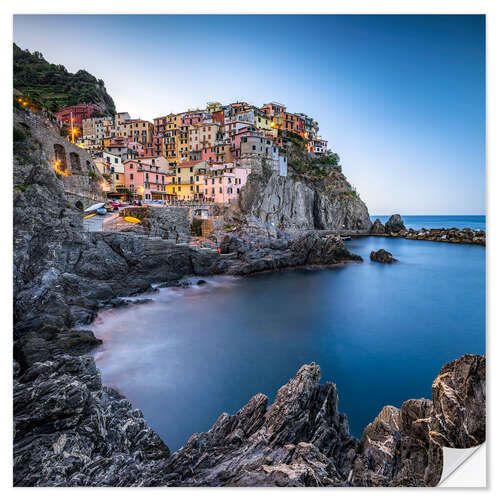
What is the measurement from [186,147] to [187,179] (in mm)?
6627

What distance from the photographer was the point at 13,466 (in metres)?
2.41

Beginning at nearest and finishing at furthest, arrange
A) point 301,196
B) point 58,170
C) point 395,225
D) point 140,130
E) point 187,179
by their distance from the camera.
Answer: point 58,170 < point 187,179 < point 301,196 < point 140,130 < point 395,225

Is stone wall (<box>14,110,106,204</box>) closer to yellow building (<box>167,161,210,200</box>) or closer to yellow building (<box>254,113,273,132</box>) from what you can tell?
yellow building (<box>167,161,210,200</box>)

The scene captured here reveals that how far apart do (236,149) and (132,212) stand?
13.7 meters

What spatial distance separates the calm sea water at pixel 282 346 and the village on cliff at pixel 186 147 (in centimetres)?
1242

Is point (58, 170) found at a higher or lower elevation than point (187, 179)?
lower

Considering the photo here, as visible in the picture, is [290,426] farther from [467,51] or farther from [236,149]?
[236,149]

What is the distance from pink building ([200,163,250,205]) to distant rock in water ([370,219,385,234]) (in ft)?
65.0

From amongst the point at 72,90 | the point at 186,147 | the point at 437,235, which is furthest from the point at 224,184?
the point at 72,90

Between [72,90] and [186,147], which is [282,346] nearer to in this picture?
[186,147]

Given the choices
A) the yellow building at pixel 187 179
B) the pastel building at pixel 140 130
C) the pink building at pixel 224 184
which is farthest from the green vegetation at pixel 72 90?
the pink building at pixel 224 184

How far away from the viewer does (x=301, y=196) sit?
27062 millimetres

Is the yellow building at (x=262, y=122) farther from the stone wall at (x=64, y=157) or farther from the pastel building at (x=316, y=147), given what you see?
the stone wall at (x=64, y=157)

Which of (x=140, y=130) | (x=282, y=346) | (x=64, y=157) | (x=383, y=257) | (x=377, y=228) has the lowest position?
(x=282, y=346)
